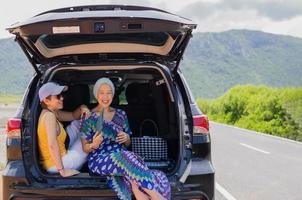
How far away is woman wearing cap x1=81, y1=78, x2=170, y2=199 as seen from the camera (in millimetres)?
4340

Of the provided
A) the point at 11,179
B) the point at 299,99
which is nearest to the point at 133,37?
the point at 11,179

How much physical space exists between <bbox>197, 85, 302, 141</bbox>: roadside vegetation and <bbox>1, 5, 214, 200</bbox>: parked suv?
19270 mm

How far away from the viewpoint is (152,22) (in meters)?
4.18

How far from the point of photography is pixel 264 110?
29.1m

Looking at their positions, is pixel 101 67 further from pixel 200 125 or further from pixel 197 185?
pixel 197 185

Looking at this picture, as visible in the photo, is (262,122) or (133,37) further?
(262,122)

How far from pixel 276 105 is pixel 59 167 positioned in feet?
79.1

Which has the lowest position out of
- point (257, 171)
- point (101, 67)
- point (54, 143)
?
point (257, 171)

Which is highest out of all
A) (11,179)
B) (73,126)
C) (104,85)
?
(104,85)

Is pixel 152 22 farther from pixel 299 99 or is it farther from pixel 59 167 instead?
pixel 299 99

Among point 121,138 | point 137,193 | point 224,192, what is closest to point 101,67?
point 121,138

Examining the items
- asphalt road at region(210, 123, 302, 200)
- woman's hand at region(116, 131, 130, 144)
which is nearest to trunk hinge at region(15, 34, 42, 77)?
woman's hand at region(116, 131, 130, 144)

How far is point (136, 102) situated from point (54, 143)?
2.46 metres

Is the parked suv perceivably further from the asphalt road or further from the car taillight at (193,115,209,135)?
the asphalt road
